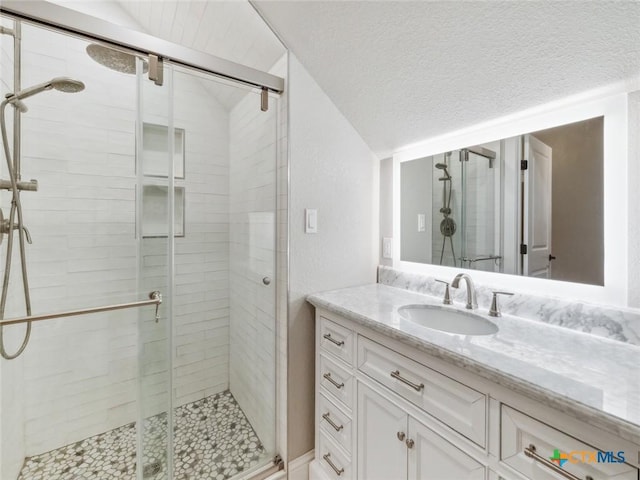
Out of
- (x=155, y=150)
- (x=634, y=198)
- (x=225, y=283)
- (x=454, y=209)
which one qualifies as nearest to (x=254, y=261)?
(x=225, y=283)

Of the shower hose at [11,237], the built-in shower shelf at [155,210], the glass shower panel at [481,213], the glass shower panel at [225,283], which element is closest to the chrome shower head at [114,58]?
the glass shower panel at [225,283]

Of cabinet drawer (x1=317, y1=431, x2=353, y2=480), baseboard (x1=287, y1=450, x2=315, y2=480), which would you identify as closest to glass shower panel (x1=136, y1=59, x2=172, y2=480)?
baseboard (x1=287, y1=450, x2=315, y2=480)

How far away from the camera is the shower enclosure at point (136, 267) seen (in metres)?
1.24

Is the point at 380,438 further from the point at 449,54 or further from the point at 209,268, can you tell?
the point at 449,54

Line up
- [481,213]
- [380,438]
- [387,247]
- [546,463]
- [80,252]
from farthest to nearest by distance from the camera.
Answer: [387,247]
[80,252]
[481,213]
[380,438]
[546,463]

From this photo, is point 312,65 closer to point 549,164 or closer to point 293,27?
point 293,27

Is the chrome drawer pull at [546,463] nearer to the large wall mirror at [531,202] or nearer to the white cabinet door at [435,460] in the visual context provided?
the white cabinet door at [435,460]

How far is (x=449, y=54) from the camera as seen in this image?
1043mm

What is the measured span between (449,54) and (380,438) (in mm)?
1465

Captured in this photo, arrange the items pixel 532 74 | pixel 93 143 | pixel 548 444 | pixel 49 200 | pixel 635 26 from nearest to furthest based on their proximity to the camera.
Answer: pixel 548 444 < pixel 635 26 < pixel 532 74 < pixel 49 200 < pixel 93 143

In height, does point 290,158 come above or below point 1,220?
above

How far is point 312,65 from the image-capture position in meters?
1.40

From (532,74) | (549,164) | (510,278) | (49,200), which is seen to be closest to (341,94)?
(532,74)

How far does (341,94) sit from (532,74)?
0.82 metres
